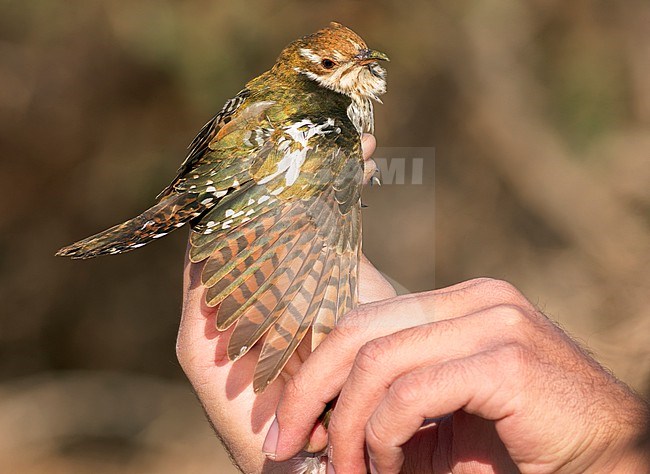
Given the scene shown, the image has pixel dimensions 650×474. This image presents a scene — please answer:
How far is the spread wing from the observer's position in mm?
1825

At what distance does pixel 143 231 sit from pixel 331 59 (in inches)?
35.9

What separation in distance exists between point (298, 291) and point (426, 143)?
16.1ft

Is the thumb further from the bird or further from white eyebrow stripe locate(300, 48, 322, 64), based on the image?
white eyebrow stripe locate(300, 48, 322, 64)

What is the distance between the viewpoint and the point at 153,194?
6.28 m

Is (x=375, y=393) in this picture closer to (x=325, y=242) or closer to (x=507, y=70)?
(x=325, y=242)

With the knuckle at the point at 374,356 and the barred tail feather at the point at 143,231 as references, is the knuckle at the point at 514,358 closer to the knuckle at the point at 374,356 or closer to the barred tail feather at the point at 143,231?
the knuckle at the point at 374,356

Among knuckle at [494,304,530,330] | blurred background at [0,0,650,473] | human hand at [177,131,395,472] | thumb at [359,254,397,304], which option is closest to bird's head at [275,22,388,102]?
thumb at [359,254,397,304]

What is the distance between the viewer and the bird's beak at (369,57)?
103 inches

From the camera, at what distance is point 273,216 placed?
211 cm

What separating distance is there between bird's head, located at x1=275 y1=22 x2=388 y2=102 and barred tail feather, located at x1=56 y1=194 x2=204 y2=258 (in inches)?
28.1

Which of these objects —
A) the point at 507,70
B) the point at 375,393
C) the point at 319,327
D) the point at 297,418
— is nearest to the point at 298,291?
the point at 319,327

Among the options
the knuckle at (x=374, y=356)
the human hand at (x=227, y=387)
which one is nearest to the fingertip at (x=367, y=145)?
the human hand at (x=227, y=387)

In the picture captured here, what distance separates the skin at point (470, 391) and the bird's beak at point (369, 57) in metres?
1.28

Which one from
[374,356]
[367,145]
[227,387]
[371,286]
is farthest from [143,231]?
[374,356]
